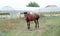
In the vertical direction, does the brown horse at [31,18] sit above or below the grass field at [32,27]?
above

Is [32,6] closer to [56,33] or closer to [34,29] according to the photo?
[34,29]

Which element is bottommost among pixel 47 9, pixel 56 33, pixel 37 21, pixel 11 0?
pixel 56 33

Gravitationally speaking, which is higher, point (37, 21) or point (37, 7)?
point (37, 7)

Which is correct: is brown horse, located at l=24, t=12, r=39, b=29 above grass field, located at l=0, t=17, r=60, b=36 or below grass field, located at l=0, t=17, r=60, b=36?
above

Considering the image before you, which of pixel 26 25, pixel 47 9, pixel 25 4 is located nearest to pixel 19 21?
pixel 26 25

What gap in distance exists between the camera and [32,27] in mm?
1560

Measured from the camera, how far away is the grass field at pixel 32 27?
60.1 inches

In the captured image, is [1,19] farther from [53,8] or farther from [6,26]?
[53,8]

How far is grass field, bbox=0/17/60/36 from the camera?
60.1 inches

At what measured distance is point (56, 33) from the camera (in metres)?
1.56

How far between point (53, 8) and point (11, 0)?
0.43 meters

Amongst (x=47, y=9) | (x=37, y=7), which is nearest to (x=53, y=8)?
(x=47, y=9)

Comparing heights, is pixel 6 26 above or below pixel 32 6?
below

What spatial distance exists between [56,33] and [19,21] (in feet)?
1.28
